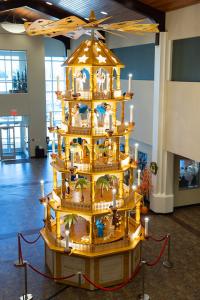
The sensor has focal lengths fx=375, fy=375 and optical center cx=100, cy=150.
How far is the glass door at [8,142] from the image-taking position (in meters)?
23.3

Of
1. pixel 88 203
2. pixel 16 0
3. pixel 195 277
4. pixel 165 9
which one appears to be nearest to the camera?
pixel 88 203

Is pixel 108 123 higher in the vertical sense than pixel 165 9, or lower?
lower

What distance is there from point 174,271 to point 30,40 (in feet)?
54.5

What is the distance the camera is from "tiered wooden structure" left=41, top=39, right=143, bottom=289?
28.4 feet

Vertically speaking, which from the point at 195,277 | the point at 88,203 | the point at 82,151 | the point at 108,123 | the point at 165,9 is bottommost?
the point at 195,277

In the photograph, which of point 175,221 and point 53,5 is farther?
point 53,5

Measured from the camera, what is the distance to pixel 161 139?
13047 millimetres

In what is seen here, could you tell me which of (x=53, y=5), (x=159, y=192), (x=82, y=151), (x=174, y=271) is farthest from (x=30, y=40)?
(x=174, y=271)

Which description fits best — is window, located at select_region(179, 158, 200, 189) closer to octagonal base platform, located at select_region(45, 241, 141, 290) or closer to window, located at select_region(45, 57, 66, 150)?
octagonal base platform, located at select_region(45, 241, 141, 290)

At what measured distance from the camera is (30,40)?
21.9 meters

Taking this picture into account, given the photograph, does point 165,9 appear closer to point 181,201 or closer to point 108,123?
point 108,123

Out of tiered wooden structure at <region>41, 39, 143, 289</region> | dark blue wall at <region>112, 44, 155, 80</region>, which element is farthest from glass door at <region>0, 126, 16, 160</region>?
tiered wooden structure at <region>41, 39, 143, 289</region>

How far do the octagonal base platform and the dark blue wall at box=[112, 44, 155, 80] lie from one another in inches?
298

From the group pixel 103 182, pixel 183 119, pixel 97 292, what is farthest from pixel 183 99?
pixel 97 292
